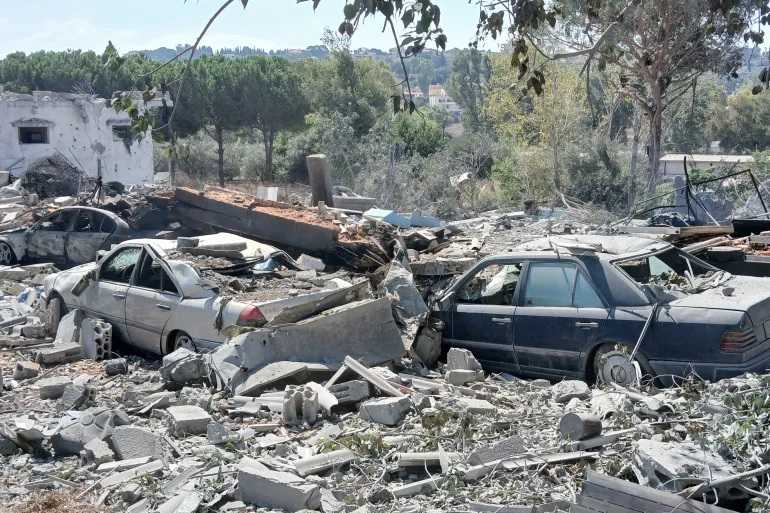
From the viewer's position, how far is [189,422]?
6957 mm

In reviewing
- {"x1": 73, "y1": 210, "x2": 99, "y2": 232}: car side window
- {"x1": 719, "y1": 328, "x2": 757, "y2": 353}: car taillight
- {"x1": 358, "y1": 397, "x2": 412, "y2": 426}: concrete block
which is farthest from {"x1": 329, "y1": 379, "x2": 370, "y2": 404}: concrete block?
{"x1": 73, "y1": 210, "x2": 99, "y2": 232}: car side window

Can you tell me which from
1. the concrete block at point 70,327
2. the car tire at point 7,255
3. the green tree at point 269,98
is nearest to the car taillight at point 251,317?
the concrete block at point 70,327

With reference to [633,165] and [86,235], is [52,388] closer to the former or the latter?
[86,235]

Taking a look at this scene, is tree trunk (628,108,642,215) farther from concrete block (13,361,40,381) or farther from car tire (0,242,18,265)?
concrete block (13,361,40,381)

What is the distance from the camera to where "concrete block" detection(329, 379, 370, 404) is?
7.40m

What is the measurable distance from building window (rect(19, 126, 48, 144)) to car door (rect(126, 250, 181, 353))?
29.1 meters

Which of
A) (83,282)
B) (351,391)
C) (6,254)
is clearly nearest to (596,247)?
(351,391)

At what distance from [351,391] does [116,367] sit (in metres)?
3.21

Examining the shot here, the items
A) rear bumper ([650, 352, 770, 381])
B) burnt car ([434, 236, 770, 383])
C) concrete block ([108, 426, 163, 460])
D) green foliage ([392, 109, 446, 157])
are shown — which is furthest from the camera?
green foliage ([392, 109, 446, 157])

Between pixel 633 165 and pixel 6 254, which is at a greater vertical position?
pixel 633 165

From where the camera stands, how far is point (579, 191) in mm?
29234

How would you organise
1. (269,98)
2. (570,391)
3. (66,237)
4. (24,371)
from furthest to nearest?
(269,98) < (66,237) < (24,371) < (570,391)

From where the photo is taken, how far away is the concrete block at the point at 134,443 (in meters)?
6.49

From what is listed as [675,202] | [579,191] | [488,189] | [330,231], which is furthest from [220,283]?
[488,189]
